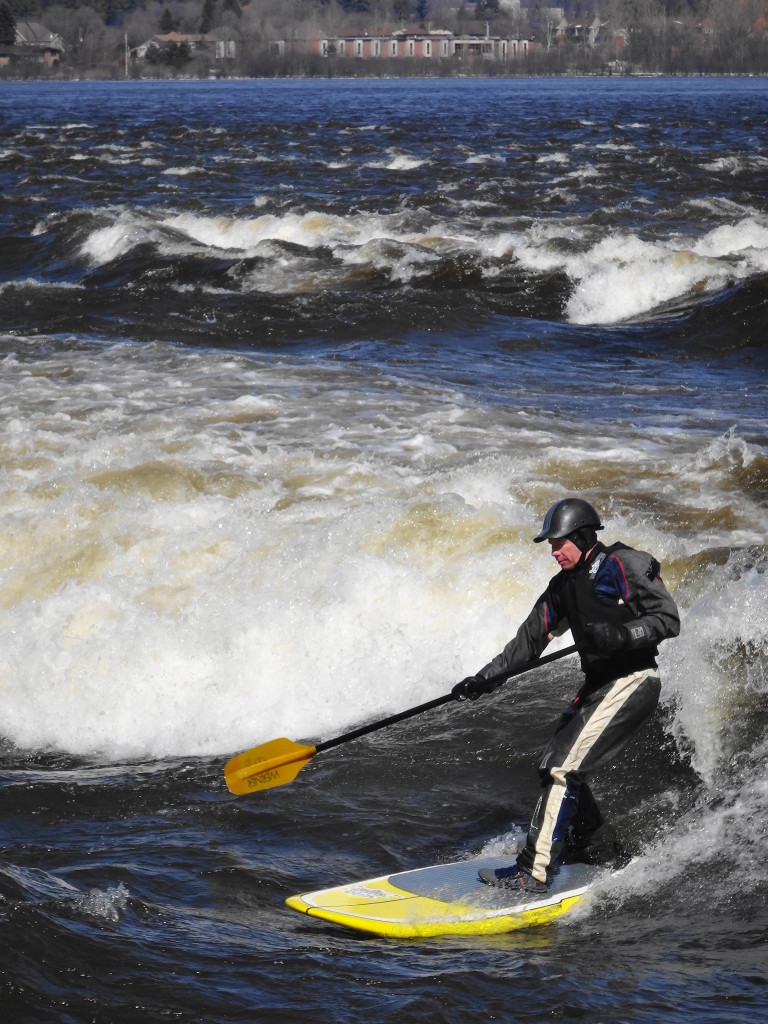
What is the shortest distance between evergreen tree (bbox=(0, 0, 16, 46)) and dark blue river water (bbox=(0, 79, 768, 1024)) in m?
169

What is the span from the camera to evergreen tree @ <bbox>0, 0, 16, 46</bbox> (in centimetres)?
17262

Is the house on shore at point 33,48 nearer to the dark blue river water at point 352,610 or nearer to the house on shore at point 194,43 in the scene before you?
the house on shore at point 194,43

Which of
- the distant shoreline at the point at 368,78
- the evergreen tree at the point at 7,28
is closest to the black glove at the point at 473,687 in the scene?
the distant shoreline at the point at 368,78

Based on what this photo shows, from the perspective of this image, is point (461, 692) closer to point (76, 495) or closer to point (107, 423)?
point (76, 495)

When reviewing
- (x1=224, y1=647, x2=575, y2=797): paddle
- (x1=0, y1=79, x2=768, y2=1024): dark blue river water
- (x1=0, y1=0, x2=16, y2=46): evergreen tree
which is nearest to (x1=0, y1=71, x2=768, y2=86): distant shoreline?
(x1=0, y1=0, x2=16, y2=46): evergreen tree

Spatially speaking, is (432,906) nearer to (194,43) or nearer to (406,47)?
(194,43)

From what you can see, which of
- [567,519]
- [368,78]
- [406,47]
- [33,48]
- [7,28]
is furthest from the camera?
[406,47]

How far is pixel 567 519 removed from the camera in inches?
226

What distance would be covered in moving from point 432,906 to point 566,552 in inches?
65.5

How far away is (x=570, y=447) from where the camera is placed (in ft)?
38.6

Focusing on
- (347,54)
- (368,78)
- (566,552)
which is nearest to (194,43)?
(347,54)

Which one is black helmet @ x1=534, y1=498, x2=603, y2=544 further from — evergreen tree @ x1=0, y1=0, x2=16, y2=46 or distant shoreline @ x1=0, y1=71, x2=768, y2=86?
evergreen tree @ x1=0, y1=0, x2=16, y2=46

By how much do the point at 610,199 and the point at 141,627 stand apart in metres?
23.9

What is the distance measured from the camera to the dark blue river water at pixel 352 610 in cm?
544
